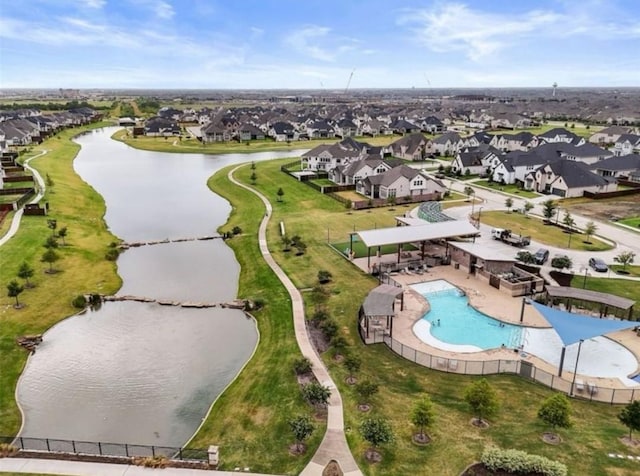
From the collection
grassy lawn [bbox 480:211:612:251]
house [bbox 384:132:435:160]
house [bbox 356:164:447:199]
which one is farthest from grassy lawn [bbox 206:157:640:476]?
house [bbox 384:132:435:160]

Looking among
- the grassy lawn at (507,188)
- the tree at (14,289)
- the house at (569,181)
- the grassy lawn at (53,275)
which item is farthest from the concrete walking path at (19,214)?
the house at (569,181)

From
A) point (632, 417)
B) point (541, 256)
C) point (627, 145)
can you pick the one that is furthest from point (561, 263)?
point (627, 145)

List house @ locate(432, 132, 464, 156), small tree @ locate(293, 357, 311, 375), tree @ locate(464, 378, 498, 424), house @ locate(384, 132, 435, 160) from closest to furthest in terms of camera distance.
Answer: tree @ locate(464, 378, 498, 424) < small tree @ locate(293, 357, 311, 375) < house @ locate(384, 132, 435, 160) < house @ locate(432, 132, 464, 156)

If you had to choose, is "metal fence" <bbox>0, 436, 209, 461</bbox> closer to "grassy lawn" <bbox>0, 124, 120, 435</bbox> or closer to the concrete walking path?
"grassy lawn" <bbox>0, 124, 120, 435</bbox>

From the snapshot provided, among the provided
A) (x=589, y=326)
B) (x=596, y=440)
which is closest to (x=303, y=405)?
(x=596, y=440)

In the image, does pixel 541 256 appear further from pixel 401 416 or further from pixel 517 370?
pixel 401 416

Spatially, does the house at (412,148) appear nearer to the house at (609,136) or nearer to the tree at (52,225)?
the house at (609,136)
